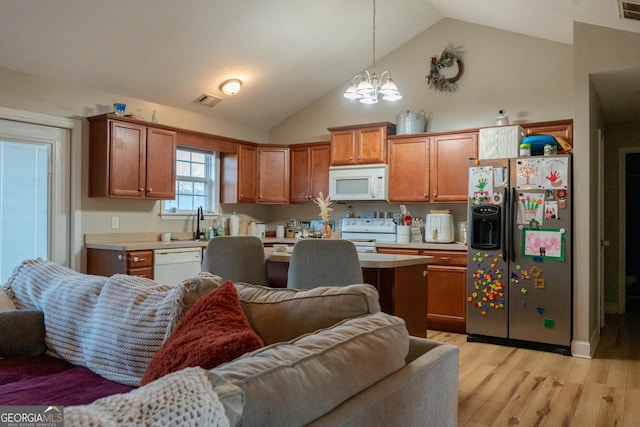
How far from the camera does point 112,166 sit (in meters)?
4.42

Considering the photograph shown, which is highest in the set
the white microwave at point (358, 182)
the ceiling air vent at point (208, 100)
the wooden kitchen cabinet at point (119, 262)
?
the ceiling air vent at point (208, 100)

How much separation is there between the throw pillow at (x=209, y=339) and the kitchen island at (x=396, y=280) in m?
1.74

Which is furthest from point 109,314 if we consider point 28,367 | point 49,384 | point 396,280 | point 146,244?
point 146,244

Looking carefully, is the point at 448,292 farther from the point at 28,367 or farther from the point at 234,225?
the point at 28,367

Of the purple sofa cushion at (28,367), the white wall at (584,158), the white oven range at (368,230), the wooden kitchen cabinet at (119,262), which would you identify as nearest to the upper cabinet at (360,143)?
the white oven range at (368,230)

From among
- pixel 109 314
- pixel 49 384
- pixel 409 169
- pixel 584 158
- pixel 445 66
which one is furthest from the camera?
pixel 445 66

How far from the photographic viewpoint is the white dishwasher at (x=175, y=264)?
4.47 metres

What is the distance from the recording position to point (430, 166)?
527cm

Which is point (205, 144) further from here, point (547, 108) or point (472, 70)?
point (547, 108)

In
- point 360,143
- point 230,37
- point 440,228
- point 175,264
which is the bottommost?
point 175,264

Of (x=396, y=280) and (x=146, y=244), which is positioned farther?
(x=146, y=244)

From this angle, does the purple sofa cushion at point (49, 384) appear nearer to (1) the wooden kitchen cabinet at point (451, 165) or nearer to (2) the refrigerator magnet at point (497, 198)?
(2) the refrigerator magnet at point (497, 198)

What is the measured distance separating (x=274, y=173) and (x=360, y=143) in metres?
1.29

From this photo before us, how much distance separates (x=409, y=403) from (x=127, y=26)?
397cm
